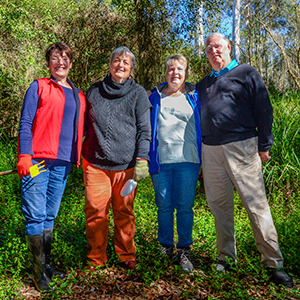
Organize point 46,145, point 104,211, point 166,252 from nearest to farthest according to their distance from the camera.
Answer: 1. point 46,145
2. point 104,211
3. point 166,252

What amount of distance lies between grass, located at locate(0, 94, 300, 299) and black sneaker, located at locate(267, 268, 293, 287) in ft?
0.21

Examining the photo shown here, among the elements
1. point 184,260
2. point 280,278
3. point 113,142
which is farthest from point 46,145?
point 280,278

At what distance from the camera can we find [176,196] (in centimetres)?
312

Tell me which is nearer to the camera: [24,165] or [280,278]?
[24,165]

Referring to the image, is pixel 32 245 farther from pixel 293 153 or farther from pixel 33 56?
pixel 33 56

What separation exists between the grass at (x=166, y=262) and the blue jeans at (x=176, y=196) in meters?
0.30

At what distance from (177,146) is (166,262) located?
1.19 m

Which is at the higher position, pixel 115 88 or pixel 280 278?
pixel 115 88

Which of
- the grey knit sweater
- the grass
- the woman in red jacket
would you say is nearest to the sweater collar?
the grey knit sweater

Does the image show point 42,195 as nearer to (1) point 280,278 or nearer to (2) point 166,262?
(2) point 166,262

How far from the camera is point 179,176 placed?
305 centimetres

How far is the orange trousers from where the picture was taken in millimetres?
2977

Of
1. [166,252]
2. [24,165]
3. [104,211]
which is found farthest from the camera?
[166,252]

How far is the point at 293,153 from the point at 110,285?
356 cm
